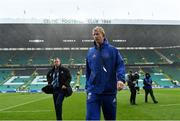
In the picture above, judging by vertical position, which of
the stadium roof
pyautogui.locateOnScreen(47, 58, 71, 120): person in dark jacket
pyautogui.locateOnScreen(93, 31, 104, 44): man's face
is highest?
the stadium roof

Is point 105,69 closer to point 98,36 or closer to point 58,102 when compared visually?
point 98,36

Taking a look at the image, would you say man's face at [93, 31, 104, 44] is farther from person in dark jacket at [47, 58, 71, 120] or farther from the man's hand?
person in dark jacket at [47, 58, 71, 120]

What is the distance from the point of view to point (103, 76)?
7117 mm

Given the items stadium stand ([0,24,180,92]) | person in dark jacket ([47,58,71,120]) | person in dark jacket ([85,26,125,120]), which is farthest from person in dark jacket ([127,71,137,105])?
stadium stand ([0,24,180,92])

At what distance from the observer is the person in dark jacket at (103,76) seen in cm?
708

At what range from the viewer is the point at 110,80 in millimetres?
7152

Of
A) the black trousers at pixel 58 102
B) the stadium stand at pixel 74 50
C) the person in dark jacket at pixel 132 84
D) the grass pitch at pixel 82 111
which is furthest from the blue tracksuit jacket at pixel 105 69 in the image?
the stadium stand at pixel 74 50

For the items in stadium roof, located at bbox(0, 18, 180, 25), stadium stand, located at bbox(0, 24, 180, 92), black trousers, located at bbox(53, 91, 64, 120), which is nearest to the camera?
black trousers, located at bbox(53, 91, 64, 120)

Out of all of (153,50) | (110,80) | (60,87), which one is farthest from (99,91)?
(153,50)

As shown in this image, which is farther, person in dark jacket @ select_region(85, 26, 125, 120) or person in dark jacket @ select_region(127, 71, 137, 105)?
person in dark jacket @ select_region(127, 71, 137, 105)

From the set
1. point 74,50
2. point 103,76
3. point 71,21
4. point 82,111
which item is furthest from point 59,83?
point 74,50

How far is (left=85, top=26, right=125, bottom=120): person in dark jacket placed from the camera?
23.2ft

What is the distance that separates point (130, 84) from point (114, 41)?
5098cm

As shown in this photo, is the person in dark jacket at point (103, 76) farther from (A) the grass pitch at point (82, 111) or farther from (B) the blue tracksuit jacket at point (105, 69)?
(A) the grass pitch at point (82, 111)
